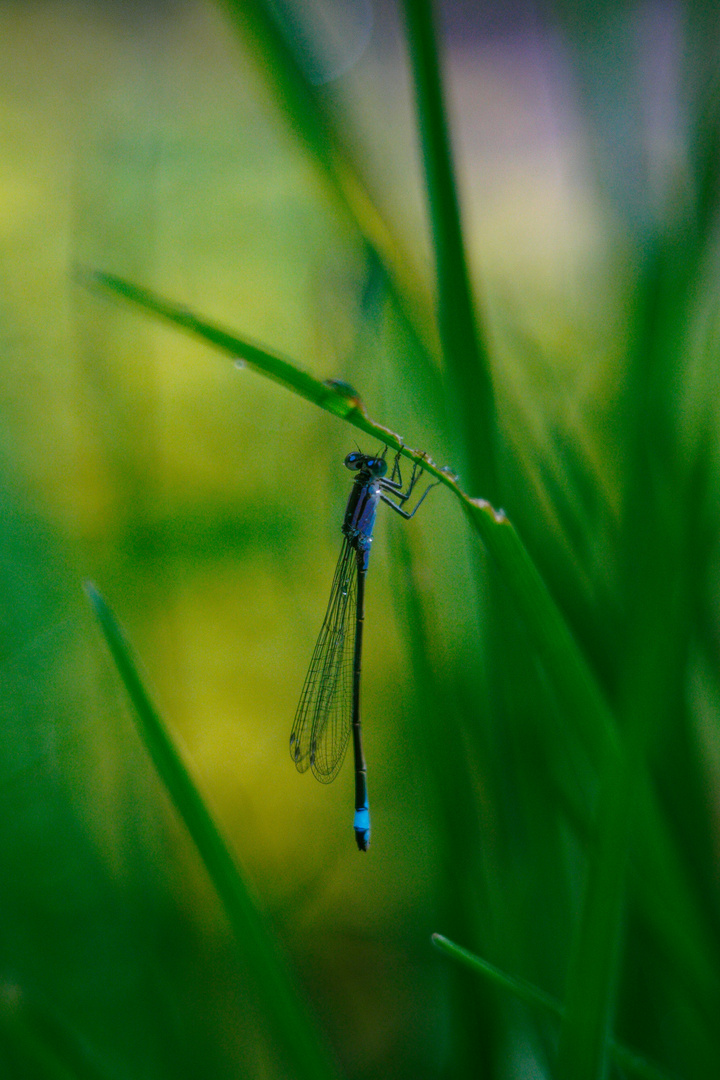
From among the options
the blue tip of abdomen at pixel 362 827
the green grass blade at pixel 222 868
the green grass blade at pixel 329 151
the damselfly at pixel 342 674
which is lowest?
the green grass blade at pixel 222 868

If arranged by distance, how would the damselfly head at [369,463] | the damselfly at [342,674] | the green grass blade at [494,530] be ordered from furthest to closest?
the damselfly at [342,674] < the damselfly head at [369,463] < the green grass blade at [494,530]

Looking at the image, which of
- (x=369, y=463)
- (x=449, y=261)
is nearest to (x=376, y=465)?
(x=369, y=463)

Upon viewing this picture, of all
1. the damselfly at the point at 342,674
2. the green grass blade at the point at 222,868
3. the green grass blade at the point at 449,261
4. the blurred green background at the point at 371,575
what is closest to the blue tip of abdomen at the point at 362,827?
the damselfly at the point at 342,674

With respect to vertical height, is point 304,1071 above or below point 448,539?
below

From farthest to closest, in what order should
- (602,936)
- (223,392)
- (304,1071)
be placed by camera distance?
1. (223,392)
2. (304,1071)
3. (602,936)

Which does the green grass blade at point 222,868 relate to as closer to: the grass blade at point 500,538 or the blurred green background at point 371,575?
the blurred green background at point 371,575

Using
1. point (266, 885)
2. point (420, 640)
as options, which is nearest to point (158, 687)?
point (266, 885)

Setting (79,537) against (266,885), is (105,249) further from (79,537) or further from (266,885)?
(266,885)

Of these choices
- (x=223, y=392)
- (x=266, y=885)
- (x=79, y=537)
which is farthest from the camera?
(x=223, y=392)

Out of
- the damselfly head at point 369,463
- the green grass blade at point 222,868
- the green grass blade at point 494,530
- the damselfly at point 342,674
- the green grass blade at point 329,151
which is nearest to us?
the green grass blade at point 494,530
